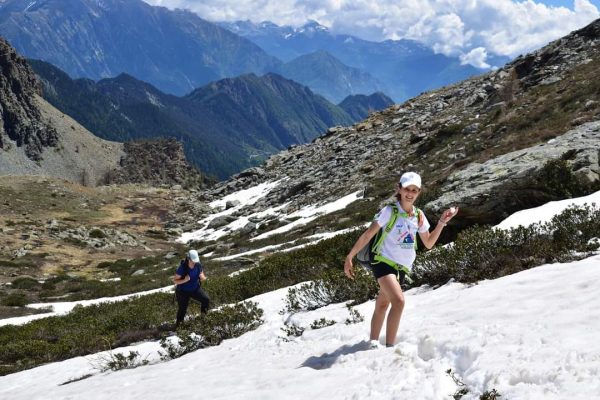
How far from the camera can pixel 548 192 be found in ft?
44.8

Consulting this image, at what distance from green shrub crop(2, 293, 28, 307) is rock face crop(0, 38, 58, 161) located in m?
182

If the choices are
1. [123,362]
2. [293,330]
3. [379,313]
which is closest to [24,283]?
[123,362]

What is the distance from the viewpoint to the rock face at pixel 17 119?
621 feet

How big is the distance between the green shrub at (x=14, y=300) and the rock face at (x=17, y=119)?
181836 mm

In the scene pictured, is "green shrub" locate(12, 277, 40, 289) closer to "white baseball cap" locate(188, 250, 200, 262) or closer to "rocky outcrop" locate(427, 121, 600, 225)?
"white baseball cap" locate(188, 250, 200, 262)

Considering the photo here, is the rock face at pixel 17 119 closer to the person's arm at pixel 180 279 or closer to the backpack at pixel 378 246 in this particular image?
the person's arm at pixel 180 279

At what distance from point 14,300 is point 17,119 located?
19217 centimetres

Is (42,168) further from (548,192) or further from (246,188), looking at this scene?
(548,192)

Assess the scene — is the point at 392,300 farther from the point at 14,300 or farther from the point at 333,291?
the point at 14,300

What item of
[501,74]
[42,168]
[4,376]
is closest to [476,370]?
[4,376]

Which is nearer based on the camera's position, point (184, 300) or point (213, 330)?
point (213, 330)

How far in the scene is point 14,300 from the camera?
28.2 m

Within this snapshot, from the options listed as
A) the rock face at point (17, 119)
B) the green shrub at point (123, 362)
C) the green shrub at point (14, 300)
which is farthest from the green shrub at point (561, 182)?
the rock face at point (17, 119)

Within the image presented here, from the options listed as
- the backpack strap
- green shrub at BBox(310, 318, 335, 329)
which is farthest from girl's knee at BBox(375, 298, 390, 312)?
green shrub at BBox(310, 318, 335, 329)
